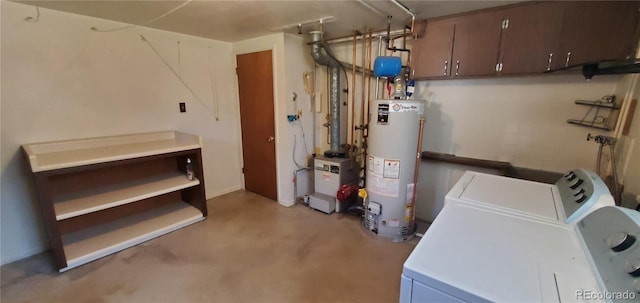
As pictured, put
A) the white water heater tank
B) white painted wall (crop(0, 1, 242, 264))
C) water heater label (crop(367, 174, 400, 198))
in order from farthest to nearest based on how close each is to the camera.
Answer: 1. water heater label (crop(367, 174, 400, 198))
2. the white water heater tank
3. white painted wall (crop(0, 1, 242, 264))

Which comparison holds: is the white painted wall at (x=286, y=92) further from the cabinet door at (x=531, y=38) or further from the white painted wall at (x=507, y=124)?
the cabinet door at (x=531, y=38)

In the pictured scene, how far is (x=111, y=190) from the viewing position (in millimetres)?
2625

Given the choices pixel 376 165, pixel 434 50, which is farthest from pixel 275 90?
pixel 434 50

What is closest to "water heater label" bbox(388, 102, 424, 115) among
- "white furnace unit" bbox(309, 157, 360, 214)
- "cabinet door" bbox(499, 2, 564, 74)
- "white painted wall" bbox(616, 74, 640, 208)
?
"cabinet door" bbox(499, 2, 564, 74)

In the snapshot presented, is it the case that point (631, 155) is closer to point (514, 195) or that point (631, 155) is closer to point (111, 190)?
point (514, 195)

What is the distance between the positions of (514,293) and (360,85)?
9.31 feet

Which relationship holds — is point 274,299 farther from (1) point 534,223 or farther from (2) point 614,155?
(2) point 614,155

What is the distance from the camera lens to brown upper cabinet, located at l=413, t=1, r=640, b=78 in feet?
6.07

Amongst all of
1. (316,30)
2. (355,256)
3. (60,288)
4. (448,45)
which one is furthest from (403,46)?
(60,288)

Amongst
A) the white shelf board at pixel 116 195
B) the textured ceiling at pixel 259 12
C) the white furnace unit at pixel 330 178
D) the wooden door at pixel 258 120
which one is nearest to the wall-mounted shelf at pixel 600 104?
the textured ceiling at pixel 259 12

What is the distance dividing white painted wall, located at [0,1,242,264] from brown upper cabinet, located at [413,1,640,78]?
8.84ft

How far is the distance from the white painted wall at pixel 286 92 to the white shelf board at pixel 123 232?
1106 millimetres

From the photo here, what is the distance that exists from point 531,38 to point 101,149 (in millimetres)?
3874
